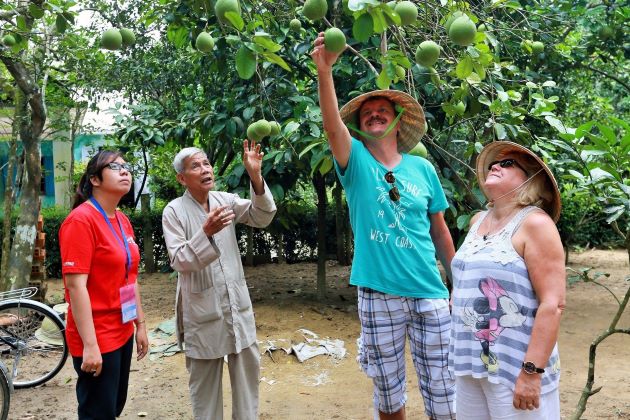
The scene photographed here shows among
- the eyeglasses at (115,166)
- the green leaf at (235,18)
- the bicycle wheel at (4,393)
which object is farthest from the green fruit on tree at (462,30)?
the bicycle wheel at (4,393)

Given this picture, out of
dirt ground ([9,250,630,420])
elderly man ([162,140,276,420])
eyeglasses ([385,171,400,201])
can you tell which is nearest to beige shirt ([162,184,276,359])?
elderly man ([162,140,276,420])

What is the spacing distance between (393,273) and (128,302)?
1.05m

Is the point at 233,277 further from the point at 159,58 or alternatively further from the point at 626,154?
the point at 159,58

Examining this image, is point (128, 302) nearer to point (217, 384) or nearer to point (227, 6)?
point (217, 384)

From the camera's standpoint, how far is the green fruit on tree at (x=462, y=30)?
1.95 meters

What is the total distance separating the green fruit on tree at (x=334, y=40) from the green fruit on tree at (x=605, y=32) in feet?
15.2

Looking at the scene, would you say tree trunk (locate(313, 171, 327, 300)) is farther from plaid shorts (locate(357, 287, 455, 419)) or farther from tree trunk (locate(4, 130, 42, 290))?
plaid shorts (locate(357, 287, 455, 419))

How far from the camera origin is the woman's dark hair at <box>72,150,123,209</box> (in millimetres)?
2453

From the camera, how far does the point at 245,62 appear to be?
1.82 m

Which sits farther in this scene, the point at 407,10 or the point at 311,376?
the point at 311,376

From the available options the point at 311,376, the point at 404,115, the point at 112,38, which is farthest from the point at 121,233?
the point at 311,376

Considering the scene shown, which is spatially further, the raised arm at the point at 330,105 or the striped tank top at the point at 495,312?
the raised arm at the point at 330,105

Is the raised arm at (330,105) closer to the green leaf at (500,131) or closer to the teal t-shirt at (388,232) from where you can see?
the teal t-shirt at (388,232)

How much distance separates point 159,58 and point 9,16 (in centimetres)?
405
